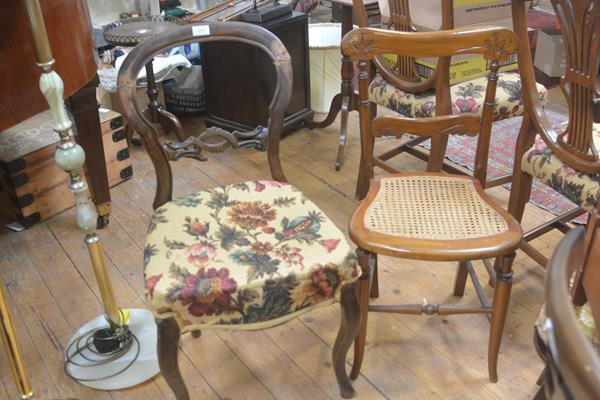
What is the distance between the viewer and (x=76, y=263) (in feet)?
6.87

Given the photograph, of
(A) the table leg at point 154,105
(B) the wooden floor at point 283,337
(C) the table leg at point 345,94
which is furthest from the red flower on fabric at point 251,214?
(A) the table leg at point 154,105

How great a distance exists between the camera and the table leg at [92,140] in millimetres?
1983

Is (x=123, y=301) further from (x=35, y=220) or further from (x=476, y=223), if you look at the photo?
(x=476, y=223)

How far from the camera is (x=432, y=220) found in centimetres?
149

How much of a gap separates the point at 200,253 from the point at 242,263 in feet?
0.33

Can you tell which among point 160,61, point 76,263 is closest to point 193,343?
point 76,263

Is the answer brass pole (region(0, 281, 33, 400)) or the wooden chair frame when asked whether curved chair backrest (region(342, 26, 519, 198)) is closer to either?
the wooden chair frame

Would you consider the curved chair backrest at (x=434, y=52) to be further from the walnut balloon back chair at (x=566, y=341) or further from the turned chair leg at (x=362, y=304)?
the walnut balloon back chair at (x=566, y=341)

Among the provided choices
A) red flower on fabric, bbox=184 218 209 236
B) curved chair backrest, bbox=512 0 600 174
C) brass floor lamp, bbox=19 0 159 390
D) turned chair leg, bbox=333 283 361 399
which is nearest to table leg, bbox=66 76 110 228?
brass floor lamp, bbox=19 0 159 390

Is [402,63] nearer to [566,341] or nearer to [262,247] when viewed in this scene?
[262,247]

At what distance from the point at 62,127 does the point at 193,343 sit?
2.56 ft

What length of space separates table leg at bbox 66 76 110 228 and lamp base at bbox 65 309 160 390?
0.55m

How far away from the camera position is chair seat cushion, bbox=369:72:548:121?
6.75 feet

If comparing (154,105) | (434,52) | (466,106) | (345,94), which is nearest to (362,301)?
(434,52)
